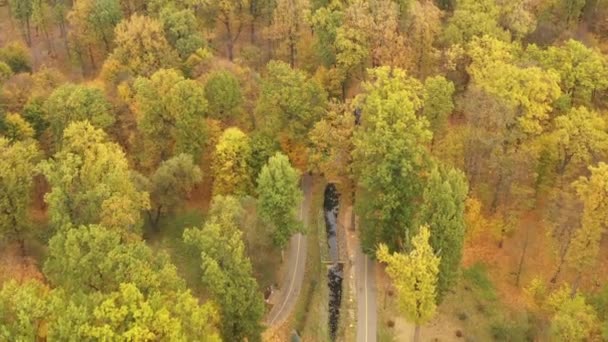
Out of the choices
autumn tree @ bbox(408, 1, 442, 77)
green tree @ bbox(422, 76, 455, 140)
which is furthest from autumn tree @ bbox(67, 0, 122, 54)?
green tree @ bbox(422, 76, 455, 140)

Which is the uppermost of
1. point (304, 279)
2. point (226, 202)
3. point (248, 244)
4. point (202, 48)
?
point (202, 48)

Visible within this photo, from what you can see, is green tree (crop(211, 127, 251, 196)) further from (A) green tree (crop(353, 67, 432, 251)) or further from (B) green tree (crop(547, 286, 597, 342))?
(B) green tree (crop(547, 286, 597, 342))

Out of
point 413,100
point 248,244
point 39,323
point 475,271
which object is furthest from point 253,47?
point 39,323

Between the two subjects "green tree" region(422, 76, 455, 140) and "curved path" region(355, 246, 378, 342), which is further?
"green tree" region(422, 76, 455, 140)

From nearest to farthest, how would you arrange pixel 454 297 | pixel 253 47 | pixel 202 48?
pixel 454 297
pixel 202 48
pixel 253 47

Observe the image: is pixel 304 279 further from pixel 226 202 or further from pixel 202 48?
pixel 202 48

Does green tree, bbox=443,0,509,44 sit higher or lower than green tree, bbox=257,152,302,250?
higher

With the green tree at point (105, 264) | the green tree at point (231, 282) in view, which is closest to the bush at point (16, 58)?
the green tree at point (105, 264)
